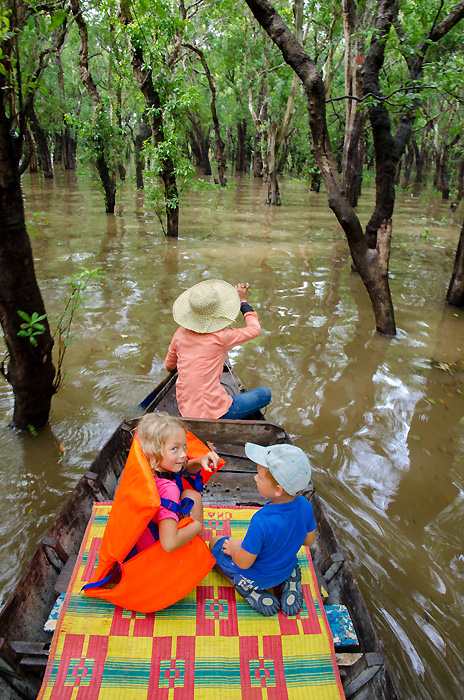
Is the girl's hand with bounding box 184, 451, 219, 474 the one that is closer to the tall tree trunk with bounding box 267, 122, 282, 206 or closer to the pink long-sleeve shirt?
the pink long-sleeve shirt

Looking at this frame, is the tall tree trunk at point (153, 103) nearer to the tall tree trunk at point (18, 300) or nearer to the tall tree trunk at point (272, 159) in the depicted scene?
the tall tree trunk at point (272, 159)

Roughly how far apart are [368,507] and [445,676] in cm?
129

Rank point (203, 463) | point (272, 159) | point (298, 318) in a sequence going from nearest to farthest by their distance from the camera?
point (203, 463) < point (298, 318) < point (272, 159)

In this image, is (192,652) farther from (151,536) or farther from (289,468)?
(289,468)

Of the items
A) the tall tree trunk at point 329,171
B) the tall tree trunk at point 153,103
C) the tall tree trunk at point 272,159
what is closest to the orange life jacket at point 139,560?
the tall tree trunk at point 329,171

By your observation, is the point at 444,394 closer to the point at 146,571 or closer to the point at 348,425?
the point at 348,425

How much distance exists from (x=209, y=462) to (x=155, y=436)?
0.44 meters

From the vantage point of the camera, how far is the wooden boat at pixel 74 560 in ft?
6.39

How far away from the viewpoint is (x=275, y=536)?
6.84ft

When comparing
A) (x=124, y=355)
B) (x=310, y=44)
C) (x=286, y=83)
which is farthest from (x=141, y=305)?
(x=310, y=44)

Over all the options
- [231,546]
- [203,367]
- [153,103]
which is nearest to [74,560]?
[231,546]

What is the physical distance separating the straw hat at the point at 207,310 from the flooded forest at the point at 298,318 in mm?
1136

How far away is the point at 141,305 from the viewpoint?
7293 mm

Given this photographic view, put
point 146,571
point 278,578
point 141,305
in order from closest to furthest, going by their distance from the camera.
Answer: point 146,571, point 278,578, point 141,305
